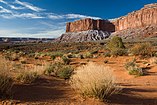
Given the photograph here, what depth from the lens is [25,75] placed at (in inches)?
344

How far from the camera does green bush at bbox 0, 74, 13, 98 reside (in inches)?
277

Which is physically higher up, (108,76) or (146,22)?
(146,22)

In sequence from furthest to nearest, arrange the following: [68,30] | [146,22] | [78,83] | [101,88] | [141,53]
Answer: [68,30] → [146,22] → [141,53] → [78,83] → [101,88]

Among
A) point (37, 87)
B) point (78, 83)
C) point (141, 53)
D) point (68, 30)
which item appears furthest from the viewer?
point (68, 30)

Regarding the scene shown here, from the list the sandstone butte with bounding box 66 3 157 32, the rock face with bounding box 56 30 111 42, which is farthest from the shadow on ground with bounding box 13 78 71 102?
the rock face with bounding box 56 30 111 42

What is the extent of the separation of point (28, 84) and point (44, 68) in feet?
13.7

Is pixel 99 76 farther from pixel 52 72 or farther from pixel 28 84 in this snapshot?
pixel 52 72

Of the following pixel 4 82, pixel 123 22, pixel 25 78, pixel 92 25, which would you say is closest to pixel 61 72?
pixel 25 78

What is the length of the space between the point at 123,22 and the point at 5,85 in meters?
152

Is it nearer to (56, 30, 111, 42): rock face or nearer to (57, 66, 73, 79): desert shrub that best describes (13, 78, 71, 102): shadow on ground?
(57, 66, 73, 79): desert shrub

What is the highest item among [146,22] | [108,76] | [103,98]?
[146,22]

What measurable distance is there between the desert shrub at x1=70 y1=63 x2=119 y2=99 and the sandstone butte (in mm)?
125658

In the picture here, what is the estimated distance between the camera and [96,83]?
709cm

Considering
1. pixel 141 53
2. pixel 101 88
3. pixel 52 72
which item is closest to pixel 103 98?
pixel 101 88
